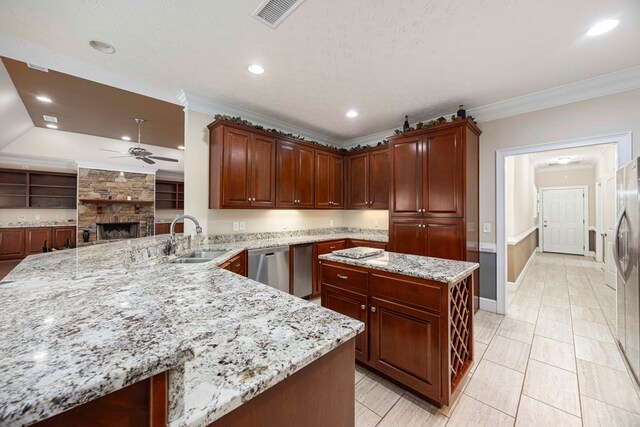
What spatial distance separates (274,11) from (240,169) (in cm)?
190

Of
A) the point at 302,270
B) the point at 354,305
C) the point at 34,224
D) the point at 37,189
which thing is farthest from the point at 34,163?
the point at 354,305

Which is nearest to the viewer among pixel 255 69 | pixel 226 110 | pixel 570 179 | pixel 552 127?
pixel 255 69

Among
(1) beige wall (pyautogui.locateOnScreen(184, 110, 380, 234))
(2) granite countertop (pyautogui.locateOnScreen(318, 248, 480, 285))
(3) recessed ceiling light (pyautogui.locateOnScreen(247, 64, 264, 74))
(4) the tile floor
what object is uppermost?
(3) recessed ceiling light (pyautogui.locateOnScreen(247, 64, 264, 74))

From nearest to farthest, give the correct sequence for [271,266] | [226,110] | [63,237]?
[271,266], [226,110], [63,237]

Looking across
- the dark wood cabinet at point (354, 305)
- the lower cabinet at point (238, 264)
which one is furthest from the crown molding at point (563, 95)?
the lower cabinet at point (238, 264)

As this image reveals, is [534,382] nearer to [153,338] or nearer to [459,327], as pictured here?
[459,327]

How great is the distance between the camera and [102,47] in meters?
2.29

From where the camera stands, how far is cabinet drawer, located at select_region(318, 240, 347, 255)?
3.99 m

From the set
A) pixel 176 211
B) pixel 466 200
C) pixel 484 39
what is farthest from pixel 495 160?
pixel 176 211

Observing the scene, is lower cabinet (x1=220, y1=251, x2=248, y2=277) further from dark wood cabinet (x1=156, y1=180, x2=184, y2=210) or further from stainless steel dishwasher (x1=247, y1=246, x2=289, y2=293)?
dark wood cabinet (x1=156, y1=180, x2=184, y2=210)

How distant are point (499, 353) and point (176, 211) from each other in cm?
978

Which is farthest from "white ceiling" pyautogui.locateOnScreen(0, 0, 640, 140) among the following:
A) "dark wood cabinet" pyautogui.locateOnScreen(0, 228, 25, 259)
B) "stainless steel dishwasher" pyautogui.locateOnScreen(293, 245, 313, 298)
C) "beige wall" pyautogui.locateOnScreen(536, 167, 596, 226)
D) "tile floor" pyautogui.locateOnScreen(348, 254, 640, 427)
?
"dark wood cabinet" pyautogui.locateOnScreen(0, 228, 25, 259)

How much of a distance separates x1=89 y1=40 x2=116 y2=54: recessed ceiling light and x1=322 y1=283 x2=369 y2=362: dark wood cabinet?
2924 mm

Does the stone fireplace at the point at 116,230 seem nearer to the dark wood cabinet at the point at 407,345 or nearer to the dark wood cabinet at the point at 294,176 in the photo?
the dark wood cabinet at the point at 294,176
